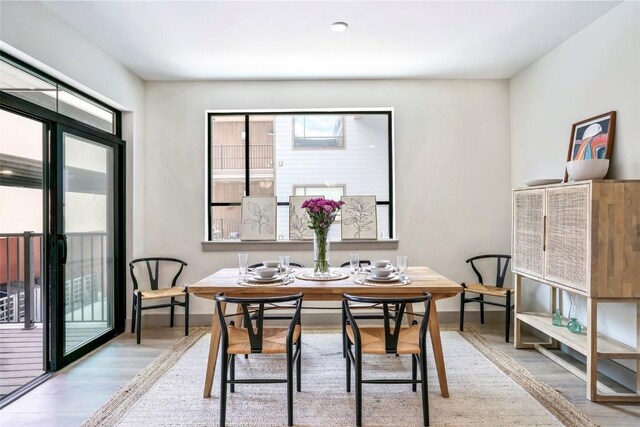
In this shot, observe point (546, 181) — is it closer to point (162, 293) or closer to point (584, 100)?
point (584, 100)

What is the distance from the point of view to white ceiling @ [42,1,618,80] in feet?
8.64

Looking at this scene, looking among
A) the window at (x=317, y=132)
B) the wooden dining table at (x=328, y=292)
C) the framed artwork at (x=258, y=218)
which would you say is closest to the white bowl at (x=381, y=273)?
the wooden dining table at (x=328, y=292)

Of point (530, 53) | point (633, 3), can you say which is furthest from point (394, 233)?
point (633, 3)

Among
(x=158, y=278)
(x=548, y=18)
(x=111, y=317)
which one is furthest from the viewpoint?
(x=158, y=278)

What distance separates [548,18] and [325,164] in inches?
95.6

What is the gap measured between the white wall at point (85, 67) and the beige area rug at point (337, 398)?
5.94 feet

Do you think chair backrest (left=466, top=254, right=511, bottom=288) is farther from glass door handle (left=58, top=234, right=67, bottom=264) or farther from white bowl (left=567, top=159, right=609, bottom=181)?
glass door handle (left=58, top=234, right=67, bottom=264)

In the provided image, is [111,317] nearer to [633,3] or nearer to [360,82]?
[360,82]

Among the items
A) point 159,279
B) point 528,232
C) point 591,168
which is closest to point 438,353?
point 528,232

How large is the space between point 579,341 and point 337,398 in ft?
5.85

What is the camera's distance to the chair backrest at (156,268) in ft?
12.7


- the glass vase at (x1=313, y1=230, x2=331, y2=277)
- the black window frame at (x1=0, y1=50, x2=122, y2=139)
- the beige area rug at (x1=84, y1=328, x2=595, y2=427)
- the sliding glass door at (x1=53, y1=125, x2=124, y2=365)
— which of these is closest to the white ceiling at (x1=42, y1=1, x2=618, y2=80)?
the black window frame at (x1=0, y1=50, x2=122, y2=139)

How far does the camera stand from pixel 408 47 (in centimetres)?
325

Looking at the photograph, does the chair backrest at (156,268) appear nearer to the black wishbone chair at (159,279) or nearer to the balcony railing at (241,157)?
the black wishbone chair at (159,279)
